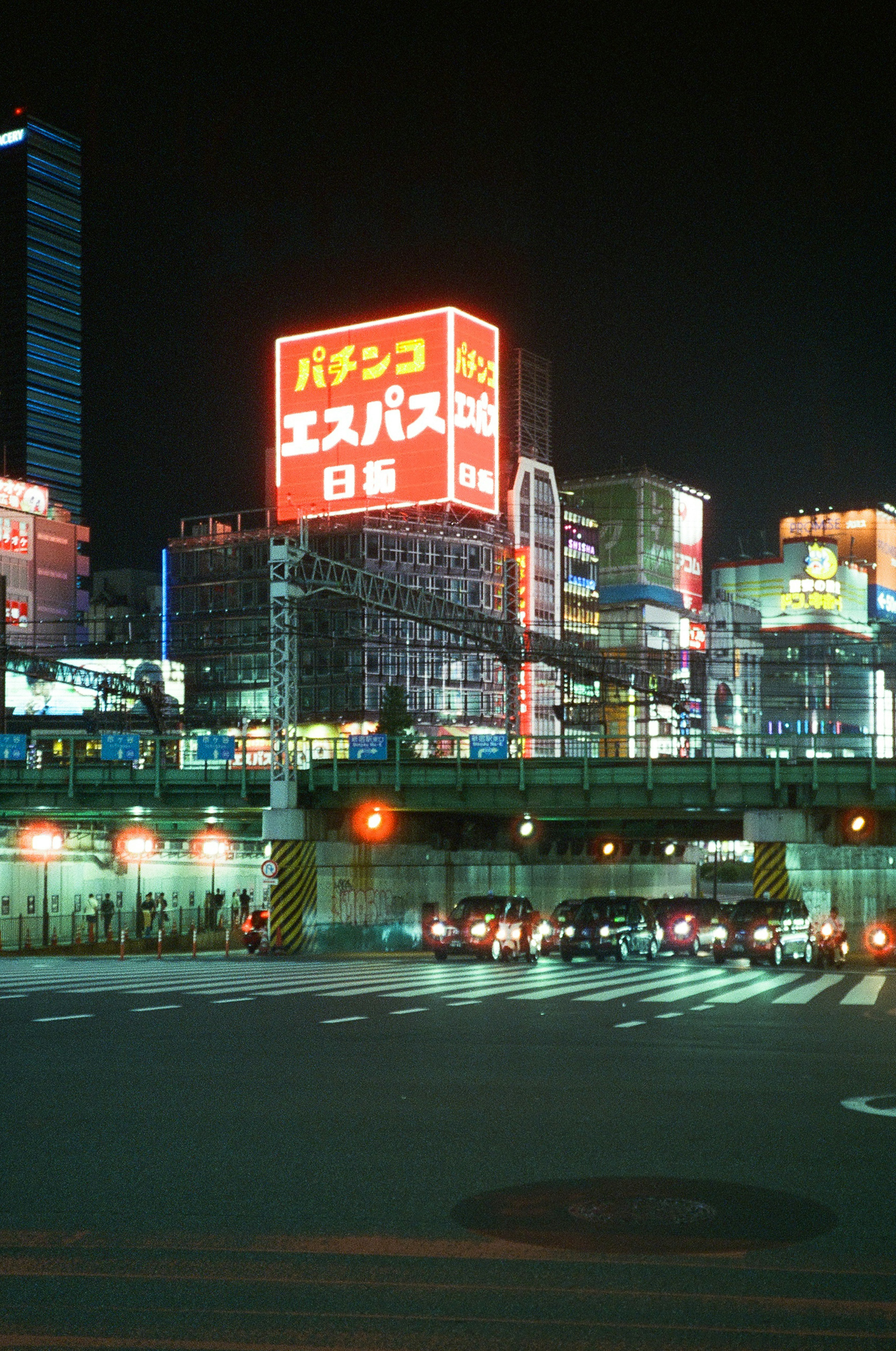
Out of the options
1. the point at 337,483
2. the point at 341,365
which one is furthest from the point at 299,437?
the point at 341,365

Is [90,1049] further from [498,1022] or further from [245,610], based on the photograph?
[245,610]

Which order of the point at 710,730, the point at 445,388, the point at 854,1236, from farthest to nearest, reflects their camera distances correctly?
the point at 710,730 → the point at 445,388 → the point at 854,1236

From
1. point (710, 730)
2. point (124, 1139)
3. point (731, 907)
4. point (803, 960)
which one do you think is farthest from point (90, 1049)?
point (710, 730)

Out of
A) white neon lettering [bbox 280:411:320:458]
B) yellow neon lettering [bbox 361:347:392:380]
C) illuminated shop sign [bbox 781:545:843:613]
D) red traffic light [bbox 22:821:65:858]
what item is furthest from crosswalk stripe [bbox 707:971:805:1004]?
illuminated shop sign [bbox 781:545:843:613]

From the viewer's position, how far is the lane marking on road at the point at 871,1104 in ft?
36.4

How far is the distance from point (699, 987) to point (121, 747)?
112 ft

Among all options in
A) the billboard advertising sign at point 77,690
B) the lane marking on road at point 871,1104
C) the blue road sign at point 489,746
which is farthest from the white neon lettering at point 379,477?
the lane marking on road at point 871,1104

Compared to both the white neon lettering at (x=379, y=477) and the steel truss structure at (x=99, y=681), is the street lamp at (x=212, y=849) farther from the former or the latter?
the white neon lettering at (x=379, y=477)

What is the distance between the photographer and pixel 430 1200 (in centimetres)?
805

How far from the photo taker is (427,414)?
8450 cm

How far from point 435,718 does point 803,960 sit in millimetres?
57823

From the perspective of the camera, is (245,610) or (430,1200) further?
(245,610)

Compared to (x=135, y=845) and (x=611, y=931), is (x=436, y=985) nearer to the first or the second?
(x=611, y=931)

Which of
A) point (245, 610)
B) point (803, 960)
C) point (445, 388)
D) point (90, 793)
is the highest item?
point (445, 388)
